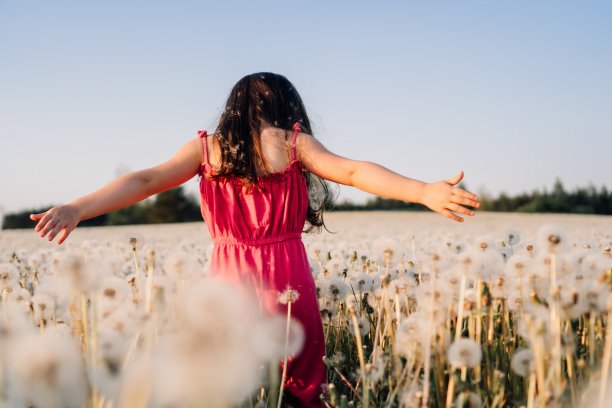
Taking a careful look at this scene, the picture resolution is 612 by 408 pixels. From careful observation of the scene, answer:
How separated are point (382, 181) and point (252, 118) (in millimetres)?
1129

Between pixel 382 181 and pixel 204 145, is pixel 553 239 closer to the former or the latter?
pixel 382 181

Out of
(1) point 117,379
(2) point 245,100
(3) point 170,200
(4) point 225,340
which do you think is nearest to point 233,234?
(2) point 245,100

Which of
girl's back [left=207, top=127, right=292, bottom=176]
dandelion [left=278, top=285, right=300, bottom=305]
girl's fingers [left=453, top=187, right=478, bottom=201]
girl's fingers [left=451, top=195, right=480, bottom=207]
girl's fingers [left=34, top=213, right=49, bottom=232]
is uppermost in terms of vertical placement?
girl's back [left=207, top=127, right=292, bottom=176]

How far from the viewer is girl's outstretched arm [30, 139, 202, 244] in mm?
2514

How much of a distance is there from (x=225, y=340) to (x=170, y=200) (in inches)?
1933

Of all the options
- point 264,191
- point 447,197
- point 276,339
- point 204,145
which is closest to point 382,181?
point 447,197

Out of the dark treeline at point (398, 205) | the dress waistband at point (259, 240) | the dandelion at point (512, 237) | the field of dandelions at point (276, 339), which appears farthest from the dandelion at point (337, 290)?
the dark treeline at point (398, 205)

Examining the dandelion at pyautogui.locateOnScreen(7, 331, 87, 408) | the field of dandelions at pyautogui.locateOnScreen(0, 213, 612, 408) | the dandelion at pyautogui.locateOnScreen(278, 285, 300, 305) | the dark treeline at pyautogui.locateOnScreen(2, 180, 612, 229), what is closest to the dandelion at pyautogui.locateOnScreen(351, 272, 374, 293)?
the field of dandelions at pyautogui.locateOnScreen(0, 213, 612, 408)

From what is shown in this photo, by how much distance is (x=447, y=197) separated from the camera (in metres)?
2.46

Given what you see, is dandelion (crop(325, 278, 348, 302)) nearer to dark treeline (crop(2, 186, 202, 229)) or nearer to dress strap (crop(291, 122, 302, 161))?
dress strap (crop(291, 122, 302, 161))

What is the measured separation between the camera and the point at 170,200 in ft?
159

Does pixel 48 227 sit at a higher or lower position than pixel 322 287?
higher

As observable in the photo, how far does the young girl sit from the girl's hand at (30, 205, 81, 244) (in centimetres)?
29

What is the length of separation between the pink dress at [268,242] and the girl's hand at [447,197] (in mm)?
973
